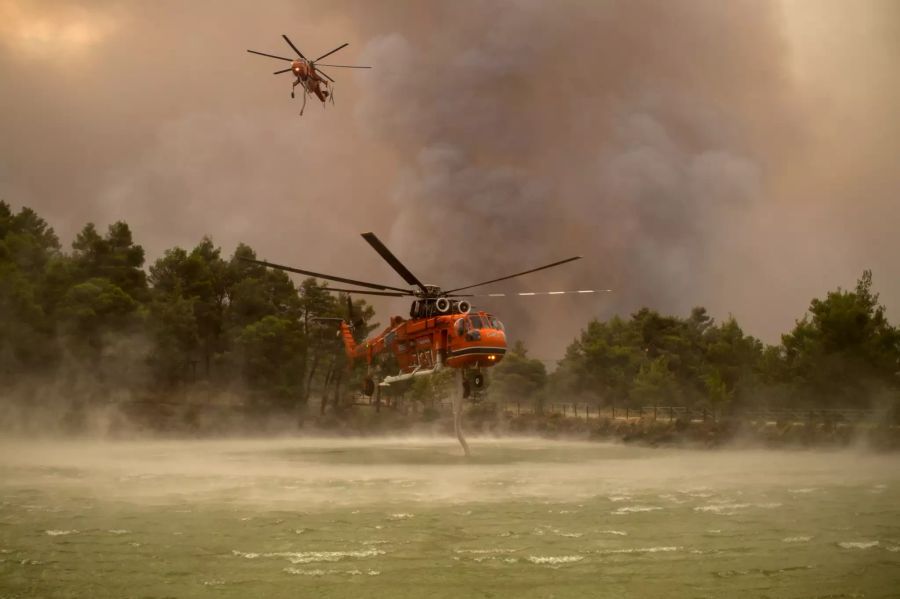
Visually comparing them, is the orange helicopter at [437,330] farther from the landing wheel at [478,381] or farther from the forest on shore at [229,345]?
the forest on shore at [229,345]

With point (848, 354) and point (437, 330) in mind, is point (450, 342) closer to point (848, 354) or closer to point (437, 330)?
point (437, 330)

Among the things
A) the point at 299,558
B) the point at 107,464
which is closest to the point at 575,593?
the point at 299,558

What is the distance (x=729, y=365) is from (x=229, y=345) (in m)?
49.4

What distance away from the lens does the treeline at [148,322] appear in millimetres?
56188

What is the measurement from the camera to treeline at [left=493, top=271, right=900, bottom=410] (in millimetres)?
49812

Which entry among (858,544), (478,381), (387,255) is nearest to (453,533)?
(858,544)

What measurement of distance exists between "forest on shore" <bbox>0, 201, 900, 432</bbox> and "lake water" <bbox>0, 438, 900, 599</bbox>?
69.0 feet

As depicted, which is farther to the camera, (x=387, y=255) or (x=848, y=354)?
(x=848, y=354)

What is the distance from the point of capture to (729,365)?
240ft

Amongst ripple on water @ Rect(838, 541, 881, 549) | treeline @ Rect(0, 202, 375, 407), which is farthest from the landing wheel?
treeline @ Rect(0, 202, 375, 407)

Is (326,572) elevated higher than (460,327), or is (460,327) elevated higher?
(460,327)

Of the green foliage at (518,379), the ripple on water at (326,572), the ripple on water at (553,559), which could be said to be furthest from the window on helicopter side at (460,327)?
the green foliage at (518,379)

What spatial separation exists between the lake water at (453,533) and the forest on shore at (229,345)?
21.0 m

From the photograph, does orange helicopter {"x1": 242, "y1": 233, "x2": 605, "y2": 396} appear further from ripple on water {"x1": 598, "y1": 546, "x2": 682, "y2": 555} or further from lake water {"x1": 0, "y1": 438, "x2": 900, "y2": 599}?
ripple on water {"x1": 598, "y1": 546, "x2": 682, "y2": 555}
